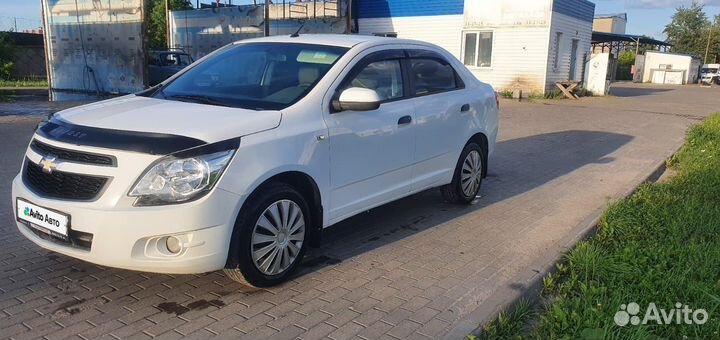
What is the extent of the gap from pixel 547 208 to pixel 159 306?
14.1 ft

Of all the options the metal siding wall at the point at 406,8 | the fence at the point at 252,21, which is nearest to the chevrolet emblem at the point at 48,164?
the fence at the point at 252,21

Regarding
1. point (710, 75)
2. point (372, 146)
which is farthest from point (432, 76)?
point (710, 75)

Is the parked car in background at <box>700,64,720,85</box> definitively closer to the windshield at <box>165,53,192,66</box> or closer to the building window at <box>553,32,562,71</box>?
the building window at <box>553,32,562,71</box>

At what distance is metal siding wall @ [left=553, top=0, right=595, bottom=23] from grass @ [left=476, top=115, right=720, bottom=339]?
701 inches

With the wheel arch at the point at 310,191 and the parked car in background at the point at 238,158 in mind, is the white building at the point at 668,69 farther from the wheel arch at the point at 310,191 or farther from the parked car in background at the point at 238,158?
the wheel arch at the point at 310,191

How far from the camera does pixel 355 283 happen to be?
13.0 ft

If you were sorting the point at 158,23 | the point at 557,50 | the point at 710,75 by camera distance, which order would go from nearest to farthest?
the point at 557,50, the point at 158,23, the point at 710,75

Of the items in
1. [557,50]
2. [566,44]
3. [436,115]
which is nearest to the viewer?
[436,115]

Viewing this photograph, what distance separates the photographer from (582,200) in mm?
6586

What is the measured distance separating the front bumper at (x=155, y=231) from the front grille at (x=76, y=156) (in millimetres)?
249

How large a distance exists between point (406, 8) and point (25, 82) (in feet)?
56.7

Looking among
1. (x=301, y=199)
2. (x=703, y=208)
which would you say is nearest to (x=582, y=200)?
(x=703, y=208)

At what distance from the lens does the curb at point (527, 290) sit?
10.7 feet

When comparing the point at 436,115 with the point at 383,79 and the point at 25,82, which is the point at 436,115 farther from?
the point at 25,82
